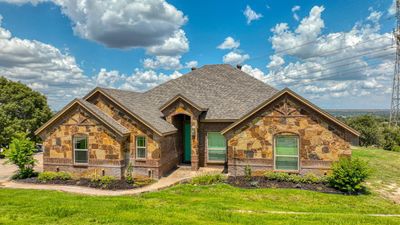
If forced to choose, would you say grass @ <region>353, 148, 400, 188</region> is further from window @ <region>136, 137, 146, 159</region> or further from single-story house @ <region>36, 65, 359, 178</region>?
window @ <region>136, 137, 146, 159</region>

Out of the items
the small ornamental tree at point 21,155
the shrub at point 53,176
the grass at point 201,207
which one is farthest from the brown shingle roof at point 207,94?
the grass at point 201,207

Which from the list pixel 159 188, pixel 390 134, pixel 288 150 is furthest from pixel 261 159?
pixel 390 134

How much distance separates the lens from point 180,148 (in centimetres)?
2077

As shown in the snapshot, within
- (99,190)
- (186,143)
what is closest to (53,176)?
(99,190)

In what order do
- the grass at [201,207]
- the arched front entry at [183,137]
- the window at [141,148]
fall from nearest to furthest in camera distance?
1. the grass at [201,207]
2. the window at [141,148]
3. the arched front entry at [183,137]

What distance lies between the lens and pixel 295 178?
15.4m

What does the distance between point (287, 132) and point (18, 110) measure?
28702mm

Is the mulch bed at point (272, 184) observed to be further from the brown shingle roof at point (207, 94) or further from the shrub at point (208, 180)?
the brown shingle roof at point (207, 94)

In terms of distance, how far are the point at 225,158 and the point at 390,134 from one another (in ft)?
132

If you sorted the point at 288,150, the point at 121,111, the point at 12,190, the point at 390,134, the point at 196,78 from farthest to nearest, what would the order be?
the point at 390,134
the point at 196,78
the point at 121,111
the point at 288,150
the point at 12,190

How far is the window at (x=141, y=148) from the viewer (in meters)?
17.3

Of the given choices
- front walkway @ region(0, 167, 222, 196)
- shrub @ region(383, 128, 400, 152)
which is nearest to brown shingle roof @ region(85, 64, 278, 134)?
front walkway @ region(0, 167, 222, 196)

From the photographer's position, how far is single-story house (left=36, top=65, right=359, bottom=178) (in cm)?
1572

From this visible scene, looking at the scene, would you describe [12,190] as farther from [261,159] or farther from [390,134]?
[390,134]
